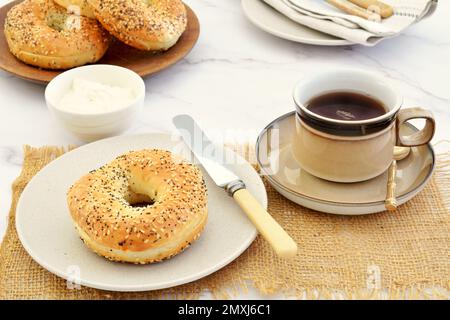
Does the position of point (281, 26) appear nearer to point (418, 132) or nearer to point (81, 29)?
point (81, 29)

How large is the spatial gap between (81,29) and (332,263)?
99 centimetres

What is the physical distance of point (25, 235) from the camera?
4.38 feet

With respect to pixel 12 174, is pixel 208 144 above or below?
above

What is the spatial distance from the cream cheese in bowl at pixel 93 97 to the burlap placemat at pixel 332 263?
352 millimetres

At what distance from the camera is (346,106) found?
146 centimetres

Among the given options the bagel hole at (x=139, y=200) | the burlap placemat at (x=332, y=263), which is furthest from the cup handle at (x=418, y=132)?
the bagel hole at (x=139, y=200)

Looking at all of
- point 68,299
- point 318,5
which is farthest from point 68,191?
point 318,5

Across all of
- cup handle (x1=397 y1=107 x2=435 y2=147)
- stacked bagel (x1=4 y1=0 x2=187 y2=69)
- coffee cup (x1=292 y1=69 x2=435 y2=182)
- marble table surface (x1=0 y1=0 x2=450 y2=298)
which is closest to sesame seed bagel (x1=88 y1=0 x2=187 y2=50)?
stacked bagel (x1=4 y1=0 x2=187 y2=69)

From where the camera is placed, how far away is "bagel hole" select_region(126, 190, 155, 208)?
1.44 m

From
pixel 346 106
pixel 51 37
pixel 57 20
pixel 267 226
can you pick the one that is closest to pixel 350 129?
pixel 346 106

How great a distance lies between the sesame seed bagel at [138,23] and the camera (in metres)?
1.88

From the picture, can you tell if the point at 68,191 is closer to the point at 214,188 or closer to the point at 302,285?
the point at 214,188

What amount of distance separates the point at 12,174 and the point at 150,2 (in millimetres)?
727

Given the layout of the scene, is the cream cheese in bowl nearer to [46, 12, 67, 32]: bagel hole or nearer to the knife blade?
the knife blade
